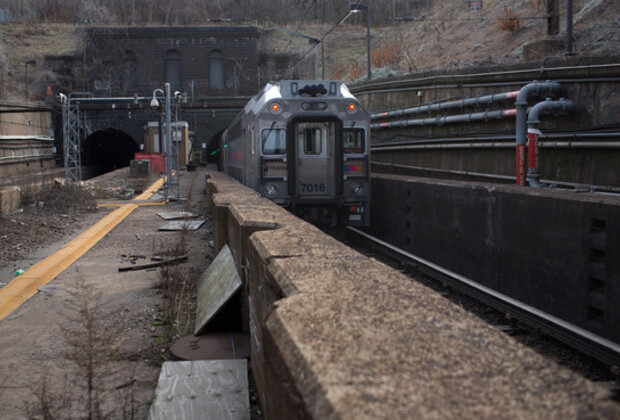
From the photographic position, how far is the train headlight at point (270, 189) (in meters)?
13.2

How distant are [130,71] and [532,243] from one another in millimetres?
49590

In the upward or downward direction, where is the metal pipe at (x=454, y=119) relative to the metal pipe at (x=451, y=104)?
downward

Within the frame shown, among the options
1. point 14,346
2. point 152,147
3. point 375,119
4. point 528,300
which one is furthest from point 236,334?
point 152,147

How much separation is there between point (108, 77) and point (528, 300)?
49739mm

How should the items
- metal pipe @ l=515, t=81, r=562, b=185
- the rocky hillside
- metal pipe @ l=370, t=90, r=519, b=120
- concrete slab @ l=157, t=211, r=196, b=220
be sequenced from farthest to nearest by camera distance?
concrete slab @ l=157, t=211, r=196, b=220 < the rocky hillside < metal pipe @ l=370, t=90, r=519, b=120 < metal pipe @ l=515, t=81, r=562, b=185

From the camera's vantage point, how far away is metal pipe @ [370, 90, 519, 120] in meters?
12.9

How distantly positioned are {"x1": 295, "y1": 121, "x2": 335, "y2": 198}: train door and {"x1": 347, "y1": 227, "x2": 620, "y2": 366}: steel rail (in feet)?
10.6

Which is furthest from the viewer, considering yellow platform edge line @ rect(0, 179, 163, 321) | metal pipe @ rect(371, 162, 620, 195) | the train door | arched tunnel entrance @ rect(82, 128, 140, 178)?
arched tunnel entrance @ rect(82, 128, 140, 178)

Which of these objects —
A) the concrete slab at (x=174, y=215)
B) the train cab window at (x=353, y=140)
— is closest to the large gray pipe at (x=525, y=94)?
the train cab window at (x=353, y=140)

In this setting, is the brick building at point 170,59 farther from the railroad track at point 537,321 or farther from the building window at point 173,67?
the railroad track at point 537,321

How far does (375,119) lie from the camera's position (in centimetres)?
2172

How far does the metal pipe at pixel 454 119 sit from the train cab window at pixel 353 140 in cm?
257

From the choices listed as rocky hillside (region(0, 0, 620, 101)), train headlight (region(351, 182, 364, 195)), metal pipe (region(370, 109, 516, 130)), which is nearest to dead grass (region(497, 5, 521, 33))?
rocky hillside (region(0, 0, 620, 101))

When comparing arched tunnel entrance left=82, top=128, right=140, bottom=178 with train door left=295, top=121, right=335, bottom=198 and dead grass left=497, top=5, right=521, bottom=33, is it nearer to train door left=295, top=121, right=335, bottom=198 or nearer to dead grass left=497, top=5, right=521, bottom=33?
dead grass left=497, top=5, right=521, bottom=33
